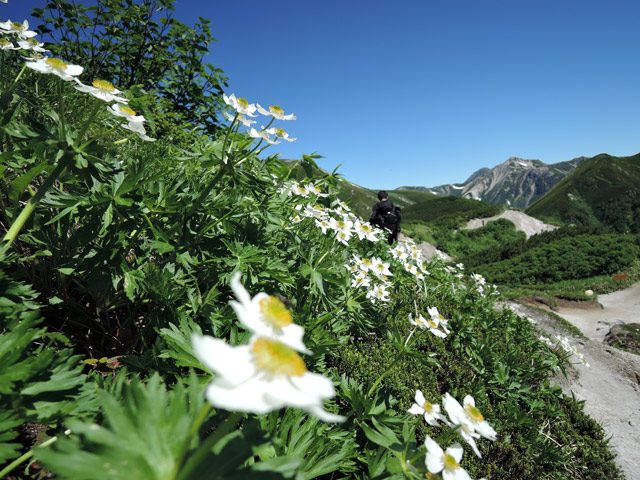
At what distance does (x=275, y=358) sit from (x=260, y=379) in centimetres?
5

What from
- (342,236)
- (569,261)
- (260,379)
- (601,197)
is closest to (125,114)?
(260,379)

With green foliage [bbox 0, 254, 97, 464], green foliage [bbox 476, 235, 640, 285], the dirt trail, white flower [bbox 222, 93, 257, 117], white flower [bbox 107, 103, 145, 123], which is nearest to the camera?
green foliage [bbox 0, 254, 97, 464]

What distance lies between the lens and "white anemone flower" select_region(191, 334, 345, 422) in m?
0.51

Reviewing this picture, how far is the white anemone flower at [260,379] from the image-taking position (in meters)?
0.51

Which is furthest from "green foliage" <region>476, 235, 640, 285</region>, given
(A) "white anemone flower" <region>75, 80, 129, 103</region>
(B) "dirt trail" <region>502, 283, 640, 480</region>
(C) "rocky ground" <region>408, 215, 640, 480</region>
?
(A) "white anemone flower" <region>75, 80, 129, 103</region>

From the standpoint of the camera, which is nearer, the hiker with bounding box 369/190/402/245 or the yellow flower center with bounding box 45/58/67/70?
the yellow flower center with bounding box 45/58/67/70

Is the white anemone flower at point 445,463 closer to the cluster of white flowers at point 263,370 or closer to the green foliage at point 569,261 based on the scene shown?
the cluster of white flowers at point 263,370

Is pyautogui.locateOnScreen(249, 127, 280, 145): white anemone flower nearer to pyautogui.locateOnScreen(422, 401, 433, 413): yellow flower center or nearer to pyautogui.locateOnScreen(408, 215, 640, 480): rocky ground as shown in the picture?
pyautogui.locateOnScreen(422, 401, 433, 413): yellow flower center

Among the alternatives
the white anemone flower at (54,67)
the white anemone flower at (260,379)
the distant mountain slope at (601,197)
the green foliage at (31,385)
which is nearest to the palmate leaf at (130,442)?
the white anemone flower at (260,379)

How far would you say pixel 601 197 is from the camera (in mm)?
74188

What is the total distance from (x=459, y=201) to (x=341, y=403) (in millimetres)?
60582

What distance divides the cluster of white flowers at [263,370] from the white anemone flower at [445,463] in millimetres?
715

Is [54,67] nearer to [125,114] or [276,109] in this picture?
[125,114]

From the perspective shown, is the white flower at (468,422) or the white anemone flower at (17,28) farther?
the white anemone flower at (17,28)
